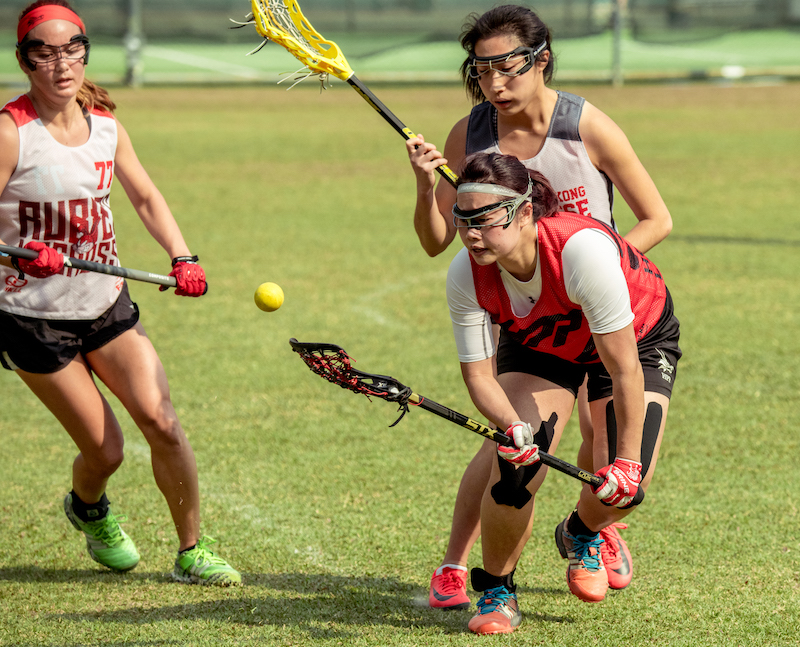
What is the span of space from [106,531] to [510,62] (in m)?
Answer: 2.52

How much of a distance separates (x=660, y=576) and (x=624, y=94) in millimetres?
21163

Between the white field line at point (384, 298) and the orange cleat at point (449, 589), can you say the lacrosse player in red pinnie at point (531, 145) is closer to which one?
the orange cleat at point (449, 589)

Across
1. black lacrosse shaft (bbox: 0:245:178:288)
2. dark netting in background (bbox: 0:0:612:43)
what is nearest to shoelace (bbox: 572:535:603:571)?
black lacrosse shaft (bbox: 0:245:178:288)

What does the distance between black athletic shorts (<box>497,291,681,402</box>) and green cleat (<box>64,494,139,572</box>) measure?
1778mm

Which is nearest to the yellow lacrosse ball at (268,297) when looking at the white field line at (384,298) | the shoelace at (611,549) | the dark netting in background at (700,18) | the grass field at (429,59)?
the shoelace at (611,549)

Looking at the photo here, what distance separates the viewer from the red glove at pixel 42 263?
3611 mm

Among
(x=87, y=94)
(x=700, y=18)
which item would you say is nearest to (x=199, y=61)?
(x=700, y=18)

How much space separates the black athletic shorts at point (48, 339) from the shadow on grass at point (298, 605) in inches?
37.8

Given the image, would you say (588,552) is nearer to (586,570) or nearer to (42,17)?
(586,570)

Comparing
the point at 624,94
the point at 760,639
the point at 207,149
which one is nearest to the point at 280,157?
the point at 207,149

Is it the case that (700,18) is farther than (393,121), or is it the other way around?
(700,18)

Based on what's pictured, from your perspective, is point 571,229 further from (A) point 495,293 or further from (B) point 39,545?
(B) point 39,545

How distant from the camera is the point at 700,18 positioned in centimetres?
3105

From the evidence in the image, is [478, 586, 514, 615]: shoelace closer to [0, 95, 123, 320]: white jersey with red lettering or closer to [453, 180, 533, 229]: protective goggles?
[453, 180, 533, 229]: protective goggles
